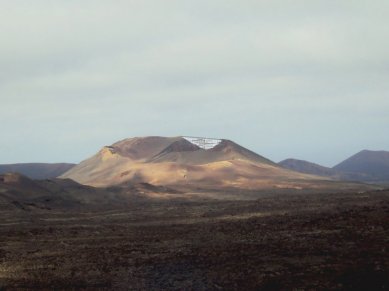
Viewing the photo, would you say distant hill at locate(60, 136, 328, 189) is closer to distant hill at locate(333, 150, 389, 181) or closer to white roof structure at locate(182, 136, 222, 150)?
white roof structure at locate(182, 136, 222, 150)

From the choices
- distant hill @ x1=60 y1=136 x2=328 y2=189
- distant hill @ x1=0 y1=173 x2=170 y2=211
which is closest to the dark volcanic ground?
distant hill @ x1=0 y1=173 x2=170 y2=211

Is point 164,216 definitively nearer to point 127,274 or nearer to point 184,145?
point 127,274

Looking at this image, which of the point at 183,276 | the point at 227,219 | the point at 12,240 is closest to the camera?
the point at 183,276

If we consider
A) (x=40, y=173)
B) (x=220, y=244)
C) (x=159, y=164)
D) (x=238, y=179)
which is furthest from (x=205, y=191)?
(x=40, y=173)

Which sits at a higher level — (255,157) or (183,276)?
(255,157)

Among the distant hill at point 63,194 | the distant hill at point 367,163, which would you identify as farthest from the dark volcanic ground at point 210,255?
the distant hill at point 367,163

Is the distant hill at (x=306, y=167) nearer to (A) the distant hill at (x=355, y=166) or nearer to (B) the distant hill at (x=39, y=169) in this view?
(A) the distant hill at (x=355, y=166)
